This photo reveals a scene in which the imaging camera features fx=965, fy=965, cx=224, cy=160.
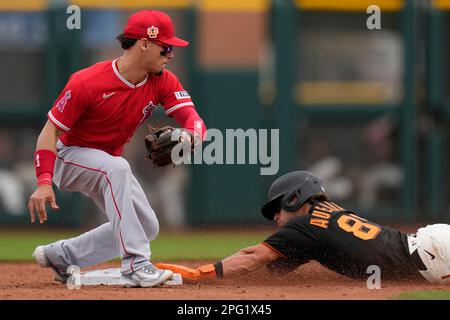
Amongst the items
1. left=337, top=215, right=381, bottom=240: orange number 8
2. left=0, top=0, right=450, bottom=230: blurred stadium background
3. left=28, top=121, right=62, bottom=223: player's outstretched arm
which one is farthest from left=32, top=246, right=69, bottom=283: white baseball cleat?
left=0, top=0, right=450, bottom=230: blurred stadium background

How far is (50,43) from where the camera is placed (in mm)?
11672

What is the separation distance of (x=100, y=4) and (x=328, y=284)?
648cm

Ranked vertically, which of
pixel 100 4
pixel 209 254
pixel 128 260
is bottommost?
pixel 209 254

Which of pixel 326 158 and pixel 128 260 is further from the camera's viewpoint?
pixel 326 158

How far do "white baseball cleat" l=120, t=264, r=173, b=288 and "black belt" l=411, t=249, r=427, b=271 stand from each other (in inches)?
58.2

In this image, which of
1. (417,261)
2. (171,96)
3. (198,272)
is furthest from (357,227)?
(171,96)

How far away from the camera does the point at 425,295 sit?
5.31m

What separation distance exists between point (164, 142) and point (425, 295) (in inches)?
73.2

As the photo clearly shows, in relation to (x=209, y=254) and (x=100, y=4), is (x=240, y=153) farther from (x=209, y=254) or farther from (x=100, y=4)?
(x=100, y=4)

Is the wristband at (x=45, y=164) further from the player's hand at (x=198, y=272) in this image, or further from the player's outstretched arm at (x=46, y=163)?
the player's hand at (x=198, y=272)

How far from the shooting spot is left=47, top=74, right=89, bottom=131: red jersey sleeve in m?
5.86

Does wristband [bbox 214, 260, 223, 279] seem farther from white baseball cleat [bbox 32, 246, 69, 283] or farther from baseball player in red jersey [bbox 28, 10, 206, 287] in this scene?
white baseball cleat [bbox 32, 246, 69, 283]

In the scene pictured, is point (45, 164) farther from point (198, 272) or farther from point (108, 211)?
point (198, 272)
